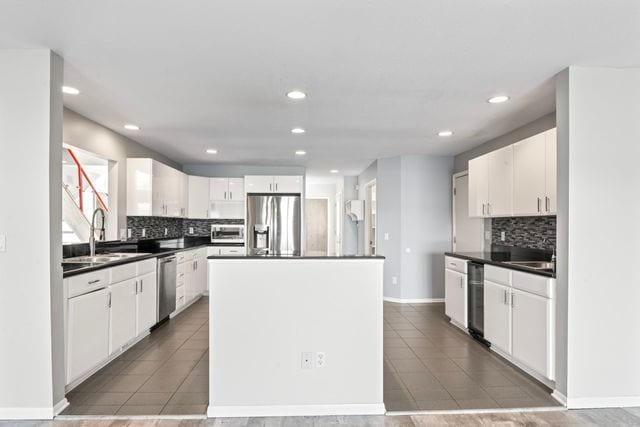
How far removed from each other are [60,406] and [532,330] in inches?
136

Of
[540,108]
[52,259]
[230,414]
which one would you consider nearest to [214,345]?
[230,414]

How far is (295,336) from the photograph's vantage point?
2.55 metres

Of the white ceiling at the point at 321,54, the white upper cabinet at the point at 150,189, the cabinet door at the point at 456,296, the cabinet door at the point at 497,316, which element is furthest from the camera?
the white upper cabinet at the point at 150,189

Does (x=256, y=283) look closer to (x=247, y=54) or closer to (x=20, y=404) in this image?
(x=247, y=54)

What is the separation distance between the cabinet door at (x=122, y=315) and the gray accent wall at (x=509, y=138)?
14.4 feet

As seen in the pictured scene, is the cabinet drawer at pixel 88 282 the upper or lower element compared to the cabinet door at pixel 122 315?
upper

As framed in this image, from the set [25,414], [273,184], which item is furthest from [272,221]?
[25,414]

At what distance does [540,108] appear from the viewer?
363cm

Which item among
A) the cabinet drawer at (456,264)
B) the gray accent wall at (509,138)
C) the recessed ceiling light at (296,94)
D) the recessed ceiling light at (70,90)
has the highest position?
the recessed ceiling light at (70,90)

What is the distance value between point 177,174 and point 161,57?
3.89 meters

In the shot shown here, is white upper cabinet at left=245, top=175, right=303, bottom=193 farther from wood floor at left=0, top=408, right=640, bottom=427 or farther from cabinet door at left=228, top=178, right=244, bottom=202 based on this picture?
wood floor at left=0, top=408, right=640, bottom=427

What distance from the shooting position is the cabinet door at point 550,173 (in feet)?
10.9

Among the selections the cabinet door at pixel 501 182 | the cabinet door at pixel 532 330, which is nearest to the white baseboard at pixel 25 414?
the cabinet door at pixel 532 330

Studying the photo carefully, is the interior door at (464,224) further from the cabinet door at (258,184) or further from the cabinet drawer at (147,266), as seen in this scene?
the cabinet drawer at (147,266)
